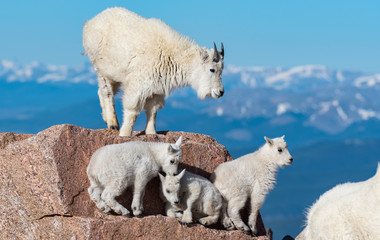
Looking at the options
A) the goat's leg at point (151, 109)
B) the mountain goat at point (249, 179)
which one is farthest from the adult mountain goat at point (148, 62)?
the mountain goat at point (249, 179)

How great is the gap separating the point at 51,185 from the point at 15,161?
3.15ft

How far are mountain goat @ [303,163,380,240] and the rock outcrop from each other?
1782 millimetres

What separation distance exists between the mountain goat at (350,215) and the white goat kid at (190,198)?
1.68 metres

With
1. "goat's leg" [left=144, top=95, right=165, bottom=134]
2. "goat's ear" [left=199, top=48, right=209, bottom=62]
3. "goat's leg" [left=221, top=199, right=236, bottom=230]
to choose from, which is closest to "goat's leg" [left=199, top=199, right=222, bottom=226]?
"goat's leg" [left=221, top=199, right=236, bottom=230]

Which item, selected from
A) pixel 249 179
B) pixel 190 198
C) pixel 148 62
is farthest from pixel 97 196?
pixel 148 62

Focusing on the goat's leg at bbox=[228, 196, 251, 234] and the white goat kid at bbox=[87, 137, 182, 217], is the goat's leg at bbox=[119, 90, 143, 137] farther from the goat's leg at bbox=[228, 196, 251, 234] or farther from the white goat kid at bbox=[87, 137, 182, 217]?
the goat's leg at bbox=[228, 196, 251, 234]

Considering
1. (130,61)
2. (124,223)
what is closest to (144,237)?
(124,223)

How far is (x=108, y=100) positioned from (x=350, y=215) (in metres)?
7.87

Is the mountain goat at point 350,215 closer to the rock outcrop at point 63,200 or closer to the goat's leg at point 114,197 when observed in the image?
the rock outcrop at point 63,200

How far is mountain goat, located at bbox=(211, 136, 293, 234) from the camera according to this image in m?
10.4

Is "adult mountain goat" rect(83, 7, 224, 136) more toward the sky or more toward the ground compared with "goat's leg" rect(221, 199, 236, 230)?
more toward the sky

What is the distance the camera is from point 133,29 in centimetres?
1323

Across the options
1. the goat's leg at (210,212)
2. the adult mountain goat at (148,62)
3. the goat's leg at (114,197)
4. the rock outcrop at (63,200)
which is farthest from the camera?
the adult mountain goat at (148,62)

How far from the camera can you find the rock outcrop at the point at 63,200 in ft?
30.6
